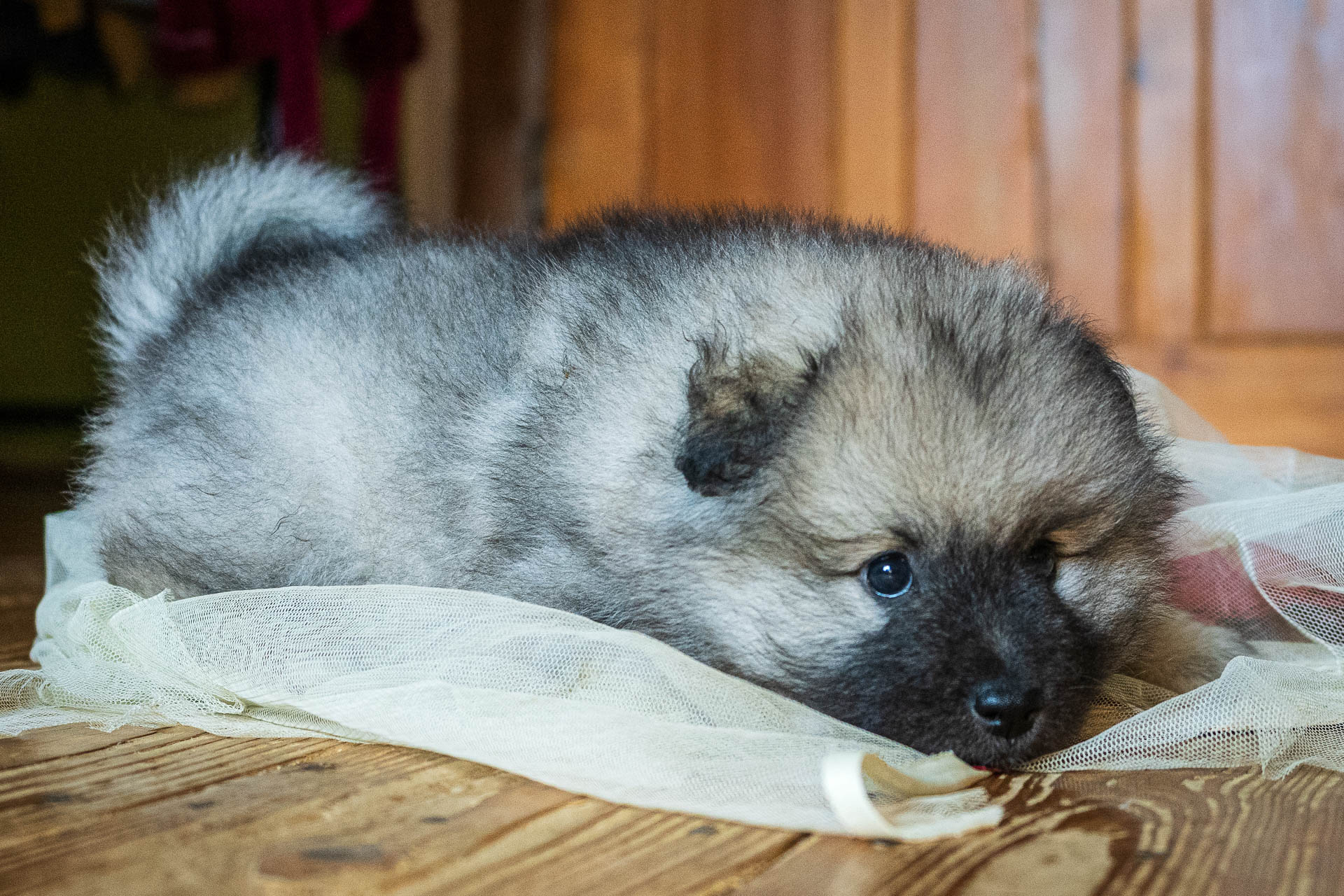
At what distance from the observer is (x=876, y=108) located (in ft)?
14.4

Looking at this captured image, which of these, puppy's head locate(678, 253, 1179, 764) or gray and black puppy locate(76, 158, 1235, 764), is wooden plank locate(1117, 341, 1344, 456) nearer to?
gray and black puppy locate(76, 158, 1235, 764)

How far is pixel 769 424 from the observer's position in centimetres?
147

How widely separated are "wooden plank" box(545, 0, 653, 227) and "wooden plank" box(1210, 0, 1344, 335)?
207 centimetres

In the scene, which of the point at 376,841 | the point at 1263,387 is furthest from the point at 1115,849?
the point at 1263,387

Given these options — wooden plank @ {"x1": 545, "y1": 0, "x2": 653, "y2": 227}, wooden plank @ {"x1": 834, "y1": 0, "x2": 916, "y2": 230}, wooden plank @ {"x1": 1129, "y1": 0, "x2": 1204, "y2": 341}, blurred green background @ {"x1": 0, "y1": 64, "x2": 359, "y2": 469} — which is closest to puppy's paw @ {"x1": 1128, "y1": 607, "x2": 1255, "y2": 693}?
wooden plank @ {"x1": 1129, "y1": 0, "x2": 1204, "y2": 341}

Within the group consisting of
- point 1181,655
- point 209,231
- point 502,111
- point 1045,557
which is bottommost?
point 1181,655

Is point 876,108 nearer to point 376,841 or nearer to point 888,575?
point 888,575

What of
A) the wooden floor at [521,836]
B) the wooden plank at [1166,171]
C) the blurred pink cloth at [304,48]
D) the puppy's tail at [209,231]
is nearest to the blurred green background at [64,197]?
the blurred pink cloth at [304,48]

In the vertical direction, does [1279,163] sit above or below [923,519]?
above

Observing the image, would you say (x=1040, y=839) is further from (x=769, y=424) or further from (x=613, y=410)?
(x=613, y=410)

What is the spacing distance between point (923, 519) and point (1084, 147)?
318 centimetres

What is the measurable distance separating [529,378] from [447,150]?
3704 millimetres

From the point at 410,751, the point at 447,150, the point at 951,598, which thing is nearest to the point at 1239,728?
the point at 951,598

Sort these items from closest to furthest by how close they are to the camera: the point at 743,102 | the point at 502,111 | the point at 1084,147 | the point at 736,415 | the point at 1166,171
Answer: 1. the point at 736,415
2. the point at 1166,171
3. the point at 1084,147
4. the point at 743,102
5. the point at 502,111
